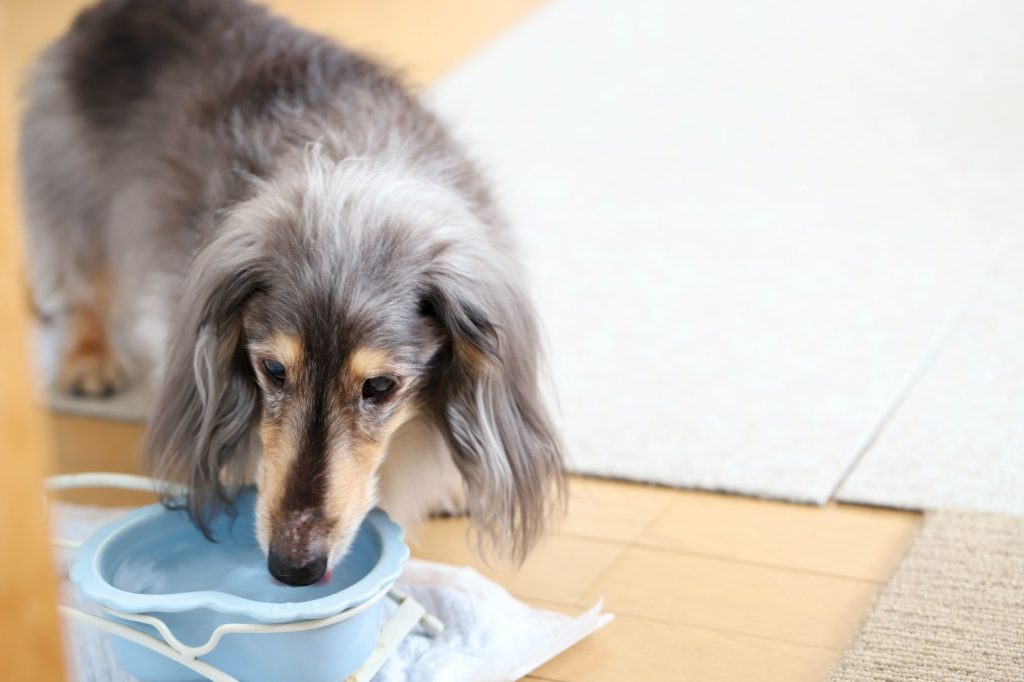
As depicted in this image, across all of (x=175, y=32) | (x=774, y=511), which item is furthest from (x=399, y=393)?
(x=175, y=32)

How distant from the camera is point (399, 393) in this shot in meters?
1.53

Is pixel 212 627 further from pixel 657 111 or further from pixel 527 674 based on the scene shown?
pixel 657 111

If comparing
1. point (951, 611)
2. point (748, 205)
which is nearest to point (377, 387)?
point (951, 611)

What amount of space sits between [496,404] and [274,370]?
298mm

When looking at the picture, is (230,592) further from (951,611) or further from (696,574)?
(951,611)

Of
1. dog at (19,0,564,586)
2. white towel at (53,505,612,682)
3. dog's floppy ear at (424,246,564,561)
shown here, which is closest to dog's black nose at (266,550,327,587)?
dog at (19,0,564,586)

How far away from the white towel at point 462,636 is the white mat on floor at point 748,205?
17.7 inches

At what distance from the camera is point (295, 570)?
144cm

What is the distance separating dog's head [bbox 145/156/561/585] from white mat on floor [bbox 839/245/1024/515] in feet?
1.99

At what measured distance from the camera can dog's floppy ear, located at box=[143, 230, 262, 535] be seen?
5.10 ft

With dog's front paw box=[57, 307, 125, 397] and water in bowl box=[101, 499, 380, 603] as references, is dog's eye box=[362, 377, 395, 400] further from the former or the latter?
dog's front paw box=[57, 307, 125, 397]

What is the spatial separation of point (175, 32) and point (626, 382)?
3.41 feet

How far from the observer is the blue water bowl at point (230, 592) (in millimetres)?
1364

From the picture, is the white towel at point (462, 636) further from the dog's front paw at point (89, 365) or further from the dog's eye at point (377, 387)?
the dog's front paw at point (89, 365)
